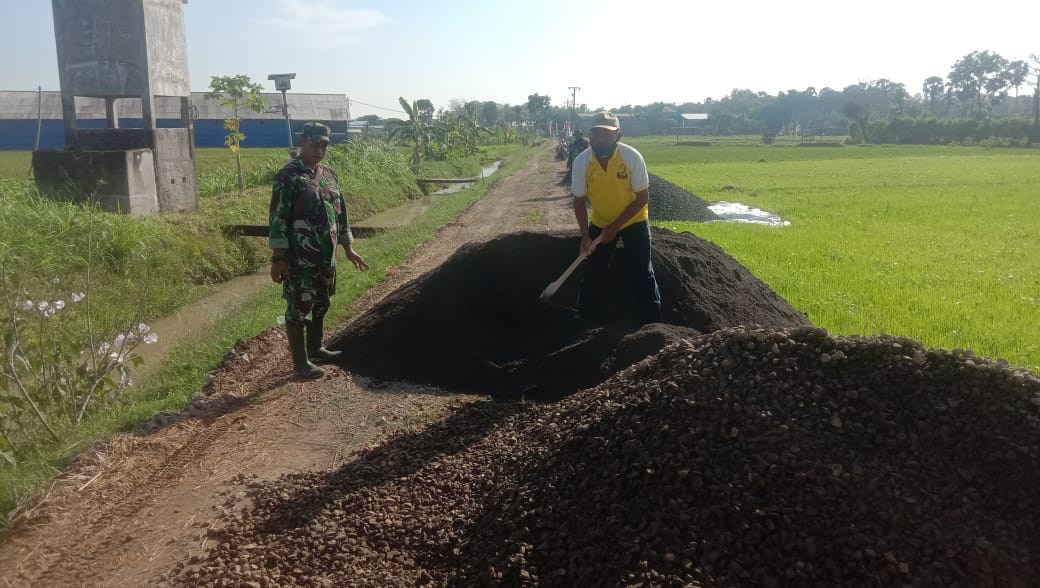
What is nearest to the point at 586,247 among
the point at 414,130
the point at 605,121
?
the point at 605,121

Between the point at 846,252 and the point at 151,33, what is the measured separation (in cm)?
1187

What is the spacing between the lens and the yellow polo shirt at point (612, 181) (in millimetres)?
5086

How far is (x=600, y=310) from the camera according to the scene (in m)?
5.72

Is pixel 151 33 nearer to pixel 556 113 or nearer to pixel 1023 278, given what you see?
pixel 1023 278

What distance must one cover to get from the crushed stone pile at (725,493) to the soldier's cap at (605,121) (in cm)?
195

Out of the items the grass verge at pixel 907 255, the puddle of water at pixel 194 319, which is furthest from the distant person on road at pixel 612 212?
the puddle of water at pixel 194 319

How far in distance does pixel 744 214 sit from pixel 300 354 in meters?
12.7

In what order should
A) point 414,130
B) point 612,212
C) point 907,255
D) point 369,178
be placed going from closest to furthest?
1. point 612,212
2. point 907,255
3. point 369,178
4. point 414,130

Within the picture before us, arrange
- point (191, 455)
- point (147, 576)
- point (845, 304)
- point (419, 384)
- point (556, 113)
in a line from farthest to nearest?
point (556, 113) → point (845, 304) → point (419, 384) → point (191, 455) → point (147, 576)

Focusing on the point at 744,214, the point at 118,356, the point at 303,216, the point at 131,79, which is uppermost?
the point at 131,79

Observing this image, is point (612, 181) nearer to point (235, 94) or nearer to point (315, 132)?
point (315, 132)

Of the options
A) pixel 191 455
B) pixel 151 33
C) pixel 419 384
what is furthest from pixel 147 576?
pixel 151 33

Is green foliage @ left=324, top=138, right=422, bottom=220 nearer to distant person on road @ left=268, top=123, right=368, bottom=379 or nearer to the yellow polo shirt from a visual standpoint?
distant person on road @ left=268, top=123, right=368, bottom=379

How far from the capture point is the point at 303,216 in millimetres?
4848
